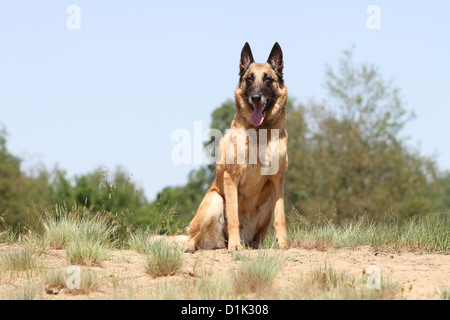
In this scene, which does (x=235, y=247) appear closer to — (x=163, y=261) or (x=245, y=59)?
(x=163, y=261)

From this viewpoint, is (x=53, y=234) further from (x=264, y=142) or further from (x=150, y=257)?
(x=264, y=142)

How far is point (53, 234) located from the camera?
26.5 ft

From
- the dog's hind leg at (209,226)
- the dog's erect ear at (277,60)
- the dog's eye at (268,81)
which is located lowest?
the dog's hind leg at (209,226)

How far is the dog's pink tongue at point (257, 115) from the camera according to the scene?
26.4 ft

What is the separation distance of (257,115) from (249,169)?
0.87m

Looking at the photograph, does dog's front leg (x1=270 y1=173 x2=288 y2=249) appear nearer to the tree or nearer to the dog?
the dog

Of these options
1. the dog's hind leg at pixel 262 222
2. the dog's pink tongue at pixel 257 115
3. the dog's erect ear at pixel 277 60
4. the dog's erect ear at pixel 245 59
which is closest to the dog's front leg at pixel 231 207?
the dog's hind leg at pixel 262 222

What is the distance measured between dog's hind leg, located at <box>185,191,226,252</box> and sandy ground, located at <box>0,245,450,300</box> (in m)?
0.33

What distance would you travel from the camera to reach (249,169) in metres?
7.94

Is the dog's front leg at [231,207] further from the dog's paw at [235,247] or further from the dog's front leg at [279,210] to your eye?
the dog's front leg at [279,210]

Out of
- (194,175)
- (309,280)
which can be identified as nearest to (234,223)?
(309,280)

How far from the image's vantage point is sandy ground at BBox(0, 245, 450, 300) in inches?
222

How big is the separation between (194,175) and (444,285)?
33.5 meters

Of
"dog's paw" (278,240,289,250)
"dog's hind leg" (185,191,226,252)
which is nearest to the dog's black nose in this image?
"dog's hind leg" (185,191,226,252)
